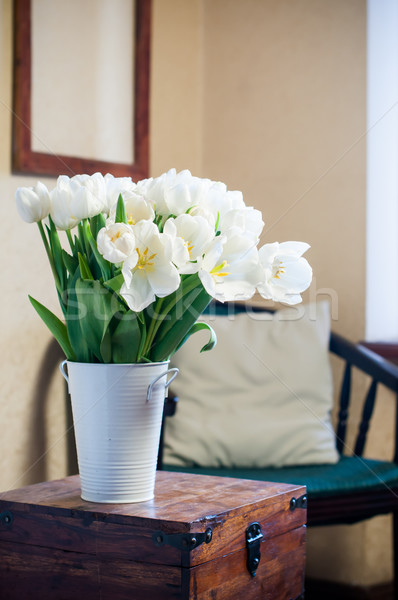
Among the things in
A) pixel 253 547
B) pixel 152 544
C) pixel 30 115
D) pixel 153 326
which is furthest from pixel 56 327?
pixel 30 115

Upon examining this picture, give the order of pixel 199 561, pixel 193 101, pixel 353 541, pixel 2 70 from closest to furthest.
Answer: pixel 199 561, pixel 2 70, pixel 353 541, pixel 193 101

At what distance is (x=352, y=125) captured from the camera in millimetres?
2432

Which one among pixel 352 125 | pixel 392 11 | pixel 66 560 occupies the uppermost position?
pixel 392 11

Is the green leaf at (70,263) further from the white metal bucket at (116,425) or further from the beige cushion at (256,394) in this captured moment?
the beige cushion at (256,394)

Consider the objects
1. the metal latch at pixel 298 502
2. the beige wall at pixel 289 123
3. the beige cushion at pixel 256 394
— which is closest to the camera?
the metal latch at pixel 298 502

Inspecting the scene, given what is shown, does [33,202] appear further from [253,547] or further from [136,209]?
[253,547]

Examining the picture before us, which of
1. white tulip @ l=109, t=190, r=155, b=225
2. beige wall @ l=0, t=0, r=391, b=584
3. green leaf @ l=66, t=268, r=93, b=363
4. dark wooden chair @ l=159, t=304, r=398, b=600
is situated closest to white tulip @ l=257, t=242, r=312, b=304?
white tulip @ l=109, t=190, r=155, b=225

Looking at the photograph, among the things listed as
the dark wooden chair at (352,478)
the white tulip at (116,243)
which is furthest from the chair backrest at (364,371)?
the white tulip at (116,243)

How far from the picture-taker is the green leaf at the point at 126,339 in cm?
127

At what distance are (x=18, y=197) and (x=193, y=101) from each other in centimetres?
155

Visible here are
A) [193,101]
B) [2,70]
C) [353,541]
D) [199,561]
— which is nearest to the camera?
[199,561]

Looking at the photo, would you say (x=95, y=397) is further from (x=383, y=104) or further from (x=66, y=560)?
(x=383, y=104)

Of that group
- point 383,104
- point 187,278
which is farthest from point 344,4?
point 187,278

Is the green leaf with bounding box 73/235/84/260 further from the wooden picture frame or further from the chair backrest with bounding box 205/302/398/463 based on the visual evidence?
the chair backrest with bounding box 205/302/398/463
